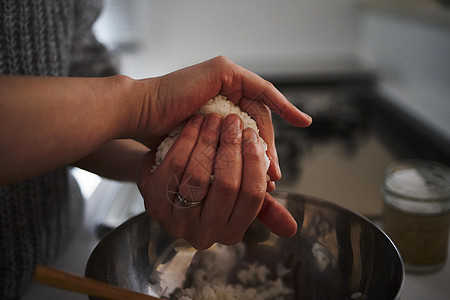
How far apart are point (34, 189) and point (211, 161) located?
288 millimetres

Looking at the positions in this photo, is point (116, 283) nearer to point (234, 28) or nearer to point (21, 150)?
point (21, 150)

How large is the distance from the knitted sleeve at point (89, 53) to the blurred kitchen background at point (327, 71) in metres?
0.05

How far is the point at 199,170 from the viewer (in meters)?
0.35

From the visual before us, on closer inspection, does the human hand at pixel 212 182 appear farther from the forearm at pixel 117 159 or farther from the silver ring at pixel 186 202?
the forearm at pixel 117 159

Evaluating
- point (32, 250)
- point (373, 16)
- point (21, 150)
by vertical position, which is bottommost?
point (32, 250)

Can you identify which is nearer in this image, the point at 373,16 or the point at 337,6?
the point at 373,16

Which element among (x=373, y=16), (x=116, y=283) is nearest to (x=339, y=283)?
(x=116, y=283)

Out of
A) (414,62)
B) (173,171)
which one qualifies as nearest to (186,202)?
(173,171)

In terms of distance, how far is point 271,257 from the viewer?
0.45m

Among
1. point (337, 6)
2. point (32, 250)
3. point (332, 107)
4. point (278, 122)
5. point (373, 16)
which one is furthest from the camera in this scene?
point (337, 6)

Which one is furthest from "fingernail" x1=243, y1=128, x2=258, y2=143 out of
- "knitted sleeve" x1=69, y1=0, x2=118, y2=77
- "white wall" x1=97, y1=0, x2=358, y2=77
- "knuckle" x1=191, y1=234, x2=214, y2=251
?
"white wall" x1=97, y1=0, x2=358, y2=77

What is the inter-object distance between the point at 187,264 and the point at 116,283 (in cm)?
9

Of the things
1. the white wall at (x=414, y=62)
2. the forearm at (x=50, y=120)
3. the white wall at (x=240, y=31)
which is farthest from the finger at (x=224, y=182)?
the white wall at (x=240, y=31)

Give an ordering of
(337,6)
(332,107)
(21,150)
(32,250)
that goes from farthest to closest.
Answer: (337,6) < (332,107) < (32,250) < (21,150)
